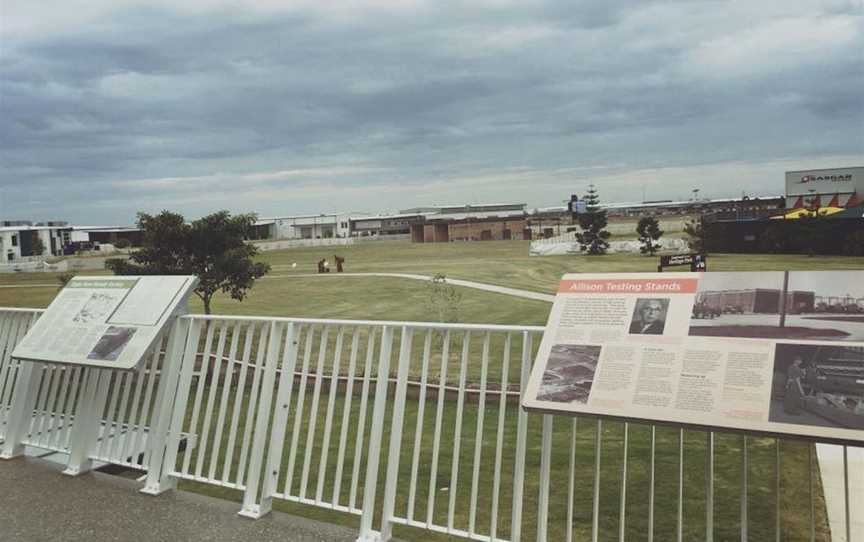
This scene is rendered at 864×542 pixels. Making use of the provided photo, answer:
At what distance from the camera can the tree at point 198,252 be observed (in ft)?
41.6

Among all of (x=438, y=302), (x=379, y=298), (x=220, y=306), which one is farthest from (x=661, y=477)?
(x=220, y=306)

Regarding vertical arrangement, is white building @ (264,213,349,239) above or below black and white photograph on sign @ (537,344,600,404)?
above

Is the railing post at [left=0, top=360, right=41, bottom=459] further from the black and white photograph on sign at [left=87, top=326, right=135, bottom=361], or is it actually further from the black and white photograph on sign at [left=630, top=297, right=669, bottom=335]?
the black and white photograph on sign at [left=630, top=297, right=669, bottom=335]

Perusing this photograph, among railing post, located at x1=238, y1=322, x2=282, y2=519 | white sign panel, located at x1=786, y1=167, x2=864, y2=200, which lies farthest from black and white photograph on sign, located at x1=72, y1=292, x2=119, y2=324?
white sign panel, located at x1=786, y1=167, x2=864, y2=200

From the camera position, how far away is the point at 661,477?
5.59 m

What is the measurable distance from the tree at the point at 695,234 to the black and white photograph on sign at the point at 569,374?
12.1 m

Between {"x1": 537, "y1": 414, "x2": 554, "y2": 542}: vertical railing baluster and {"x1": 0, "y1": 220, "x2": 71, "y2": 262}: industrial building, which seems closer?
{"x1": 537, "y1": 414, "x2": 554, "y2": 542}: vertical railing baluster

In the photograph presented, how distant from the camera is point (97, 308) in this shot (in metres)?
3.99

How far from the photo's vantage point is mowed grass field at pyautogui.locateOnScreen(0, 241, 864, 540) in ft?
15.3

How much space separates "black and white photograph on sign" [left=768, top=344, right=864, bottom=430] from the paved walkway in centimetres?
189

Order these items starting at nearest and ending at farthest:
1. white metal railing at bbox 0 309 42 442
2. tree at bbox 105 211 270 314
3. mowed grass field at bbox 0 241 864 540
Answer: mowed grass field at bbox 0 241 864 540 → white metal railing at bbox 0 309 42 442 → tree at bbox 105 211 270 314

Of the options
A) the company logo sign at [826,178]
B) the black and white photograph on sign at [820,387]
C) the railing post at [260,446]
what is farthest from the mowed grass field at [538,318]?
the company logo sign at [826,178]

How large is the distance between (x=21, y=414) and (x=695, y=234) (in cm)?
1300

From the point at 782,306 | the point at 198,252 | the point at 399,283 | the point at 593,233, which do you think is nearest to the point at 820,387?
the point at 782,306
